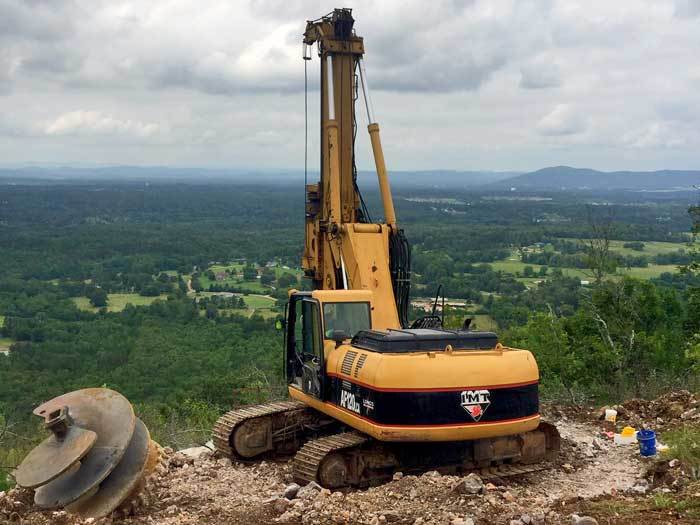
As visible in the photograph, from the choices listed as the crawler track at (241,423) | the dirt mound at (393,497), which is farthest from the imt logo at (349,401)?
the crawler track at (241,423)

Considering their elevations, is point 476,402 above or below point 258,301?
above

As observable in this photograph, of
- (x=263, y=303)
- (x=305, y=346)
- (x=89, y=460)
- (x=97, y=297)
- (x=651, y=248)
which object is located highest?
(x=305, y=346)

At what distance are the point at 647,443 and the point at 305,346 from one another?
16.1 ft

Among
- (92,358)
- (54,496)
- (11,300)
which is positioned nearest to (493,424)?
(54,496)

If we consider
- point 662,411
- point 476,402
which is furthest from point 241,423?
point 662,411

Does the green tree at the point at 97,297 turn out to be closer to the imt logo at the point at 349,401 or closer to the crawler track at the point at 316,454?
the imt logo at the point at 349,401

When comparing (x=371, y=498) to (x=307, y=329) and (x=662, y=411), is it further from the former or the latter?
(x=662, y=411)

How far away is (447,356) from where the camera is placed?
10.5 m

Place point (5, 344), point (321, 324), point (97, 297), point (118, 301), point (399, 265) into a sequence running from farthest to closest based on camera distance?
point (97, 297) < point (118, 301) < point (5, 344) < point (399, 265) < point (321, 324)

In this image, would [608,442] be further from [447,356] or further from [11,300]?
[11,300]

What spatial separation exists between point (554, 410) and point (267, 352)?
33558 millimetres

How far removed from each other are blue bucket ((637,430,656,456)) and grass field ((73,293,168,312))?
74942mm

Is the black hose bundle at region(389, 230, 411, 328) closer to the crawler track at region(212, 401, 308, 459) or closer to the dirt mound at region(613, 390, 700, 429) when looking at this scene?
the crawler track at region(212, 401, 308, 459)

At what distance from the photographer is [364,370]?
1047cm
